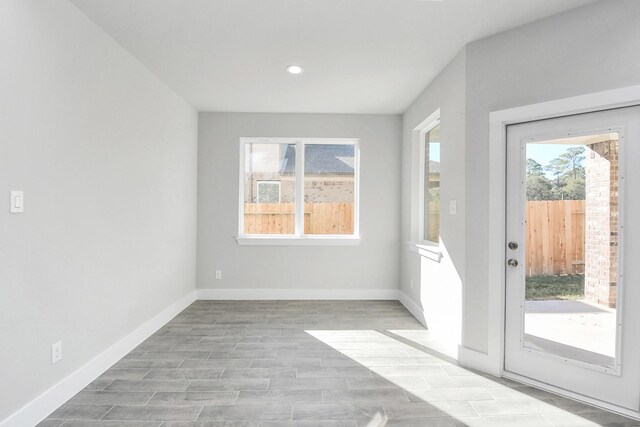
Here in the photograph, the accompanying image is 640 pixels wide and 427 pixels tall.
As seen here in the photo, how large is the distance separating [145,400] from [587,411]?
2.75 metres

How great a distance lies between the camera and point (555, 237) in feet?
7.89

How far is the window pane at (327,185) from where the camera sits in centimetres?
484

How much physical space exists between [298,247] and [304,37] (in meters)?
2.75

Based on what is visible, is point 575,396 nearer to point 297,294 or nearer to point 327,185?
point 297,294

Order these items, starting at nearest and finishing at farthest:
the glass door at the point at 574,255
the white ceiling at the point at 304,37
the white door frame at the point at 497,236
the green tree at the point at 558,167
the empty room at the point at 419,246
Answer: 1. the empty room at the point at 419,246
2. the glass door at the point at 574,255
3. the white ceiling at the point at 304,37
4. the green tree at the point at 558,167
5. the white door frame at the point at 497,236

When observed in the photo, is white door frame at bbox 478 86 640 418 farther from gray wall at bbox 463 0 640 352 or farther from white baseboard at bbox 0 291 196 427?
white baseboard at bbox 0 291 196 427

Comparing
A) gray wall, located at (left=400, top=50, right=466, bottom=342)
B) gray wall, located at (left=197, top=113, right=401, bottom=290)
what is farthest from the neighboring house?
gray wall, located at (left=400, top=50, right=466, bottom=342)

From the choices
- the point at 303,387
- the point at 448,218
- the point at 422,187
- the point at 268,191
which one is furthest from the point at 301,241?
the point at 303,387

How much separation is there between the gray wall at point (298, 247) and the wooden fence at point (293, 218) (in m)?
0.22

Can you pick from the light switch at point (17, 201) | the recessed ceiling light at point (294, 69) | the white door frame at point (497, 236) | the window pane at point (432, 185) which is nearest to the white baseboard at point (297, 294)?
the window pane at point (432, 185)

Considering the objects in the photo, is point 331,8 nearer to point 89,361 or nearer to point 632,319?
point 632,319

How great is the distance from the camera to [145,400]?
7.28 feet

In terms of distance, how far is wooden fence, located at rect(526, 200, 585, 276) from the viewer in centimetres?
235

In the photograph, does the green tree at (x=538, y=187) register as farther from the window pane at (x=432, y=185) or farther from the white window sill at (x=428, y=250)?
the window pane at (x=432, y=185)
